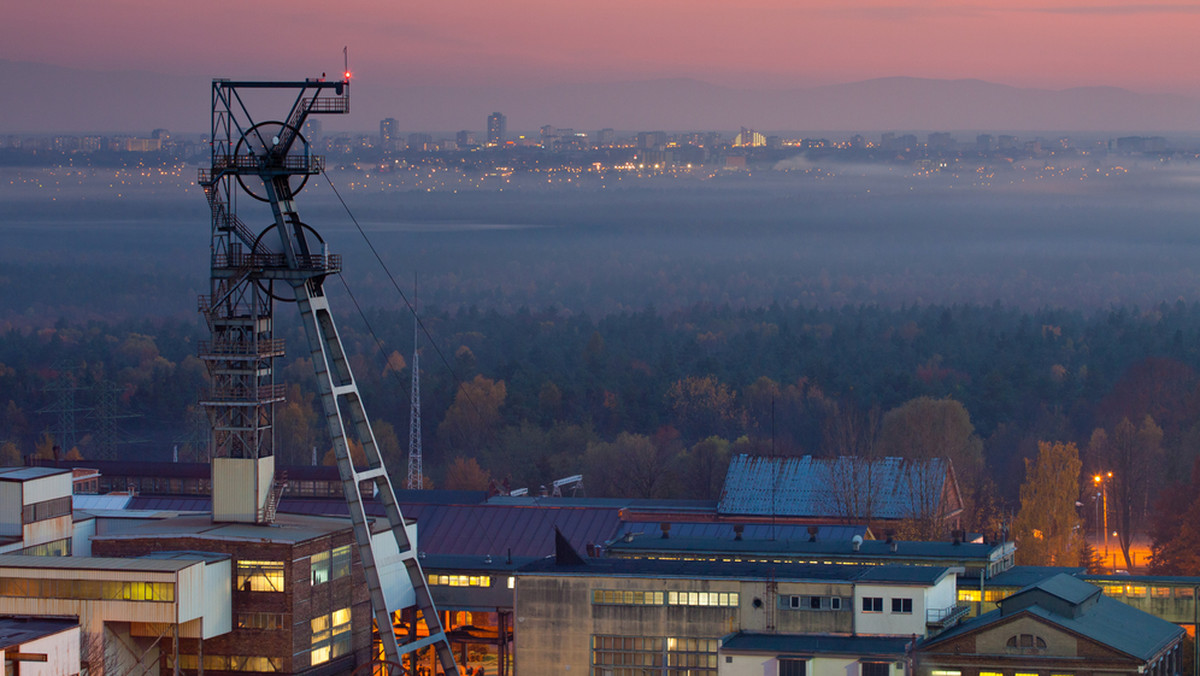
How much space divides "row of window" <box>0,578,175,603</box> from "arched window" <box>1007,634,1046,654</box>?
25.7 m

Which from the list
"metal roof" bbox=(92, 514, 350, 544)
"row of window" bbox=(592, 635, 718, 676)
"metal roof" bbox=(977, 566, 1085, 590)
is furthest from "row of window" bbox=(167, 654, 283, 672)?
"metal roof" bbox=(977, 566, 1085, 590)

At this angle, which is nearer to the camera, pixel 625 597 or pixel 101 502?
pixel 625 597

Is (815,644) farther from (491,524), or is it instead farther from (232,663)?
(491,524)

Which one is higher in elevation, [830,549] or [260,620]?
[830,549]

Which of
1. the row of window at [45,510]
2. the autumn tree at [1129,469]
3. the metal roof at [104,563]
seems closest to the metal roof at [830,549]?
the metal roof at [104,563]

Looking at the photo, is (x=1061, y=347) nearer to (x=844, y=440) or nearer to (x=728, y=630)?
(x=844, y=440)

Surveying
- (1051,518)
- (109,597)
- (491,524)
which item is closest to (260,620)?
(109,597)

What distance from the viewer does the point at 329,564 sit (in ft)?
183

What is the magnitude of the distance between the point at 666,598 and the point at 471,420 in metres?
95.5

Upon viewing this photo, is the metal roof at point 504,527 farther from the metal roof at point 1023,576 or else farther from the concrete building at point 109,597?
the concrete building at point 109,597

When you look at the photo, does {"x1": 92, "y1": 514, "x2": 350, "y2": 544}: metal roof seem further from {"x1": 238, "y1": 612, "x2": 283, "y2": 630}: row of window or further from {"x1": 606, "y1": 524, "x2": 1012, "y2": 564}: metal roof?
{"x1": 606, "y1": 524, "x2": 1012, "y2": 564}: metal roof

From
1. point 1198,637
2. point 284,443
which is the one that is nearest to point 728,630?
point 1198,637

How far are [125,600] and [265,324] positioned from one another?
11638 millimetres

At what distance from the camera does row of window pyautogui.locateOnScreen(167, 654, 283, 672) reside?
5315cm
